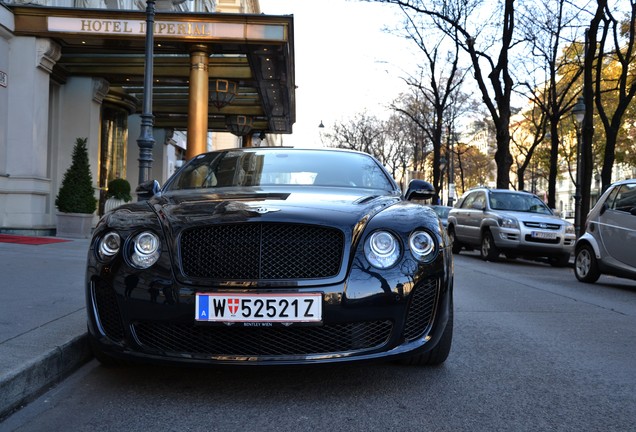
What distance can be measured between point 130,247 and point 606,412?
258cm

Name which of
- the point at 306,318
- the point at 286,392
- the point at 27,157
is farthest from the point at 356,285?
the point at 27,157

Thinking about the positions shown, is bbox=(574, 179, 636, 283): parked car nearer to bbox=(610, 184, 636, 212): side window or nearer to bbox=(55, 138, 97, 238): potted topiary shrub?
bbox=(610, 184, 636, 212): side window

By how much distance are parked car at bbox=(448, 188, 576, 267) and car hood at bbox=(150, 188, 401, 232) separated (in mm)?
10496

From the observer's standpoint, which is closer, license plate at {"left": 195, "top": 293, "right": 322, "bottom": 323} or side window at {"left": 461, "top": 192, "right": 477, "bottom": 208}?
license plate at {"left": 195, "top": 293, "right": 322, "bottom": 323}

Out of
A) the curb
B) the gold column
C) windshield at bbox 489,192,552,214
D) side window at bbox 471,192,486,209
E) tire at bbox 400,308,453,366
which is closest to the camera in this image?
the curb

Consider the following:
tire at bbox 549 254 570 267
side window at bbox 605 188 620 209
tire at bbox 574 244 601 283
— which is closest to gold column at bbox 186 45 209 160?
tire at bbox 549 254 570 267

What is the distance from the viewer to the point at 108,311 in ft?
11.5

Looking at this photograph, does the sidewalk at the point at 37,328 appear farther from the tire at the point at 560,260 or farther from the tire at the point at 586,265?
the tire at the point at 560,260

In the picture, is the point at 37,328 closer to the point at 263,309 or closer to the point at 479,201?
the point at 263,309

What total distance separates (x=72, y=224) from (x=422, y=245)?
488 inches

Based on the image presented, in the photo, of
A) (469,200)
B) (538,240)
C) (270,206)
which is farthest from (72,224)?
(270,206)

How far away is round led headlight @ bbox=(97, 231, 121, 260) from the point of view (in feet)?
11.6

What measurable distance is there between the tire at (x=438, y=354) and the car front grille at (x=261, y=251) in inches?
37.6

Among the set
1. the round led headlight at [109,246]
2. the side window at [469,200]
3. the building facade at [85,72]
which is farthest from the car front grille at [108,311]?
the side window at [469,200]
